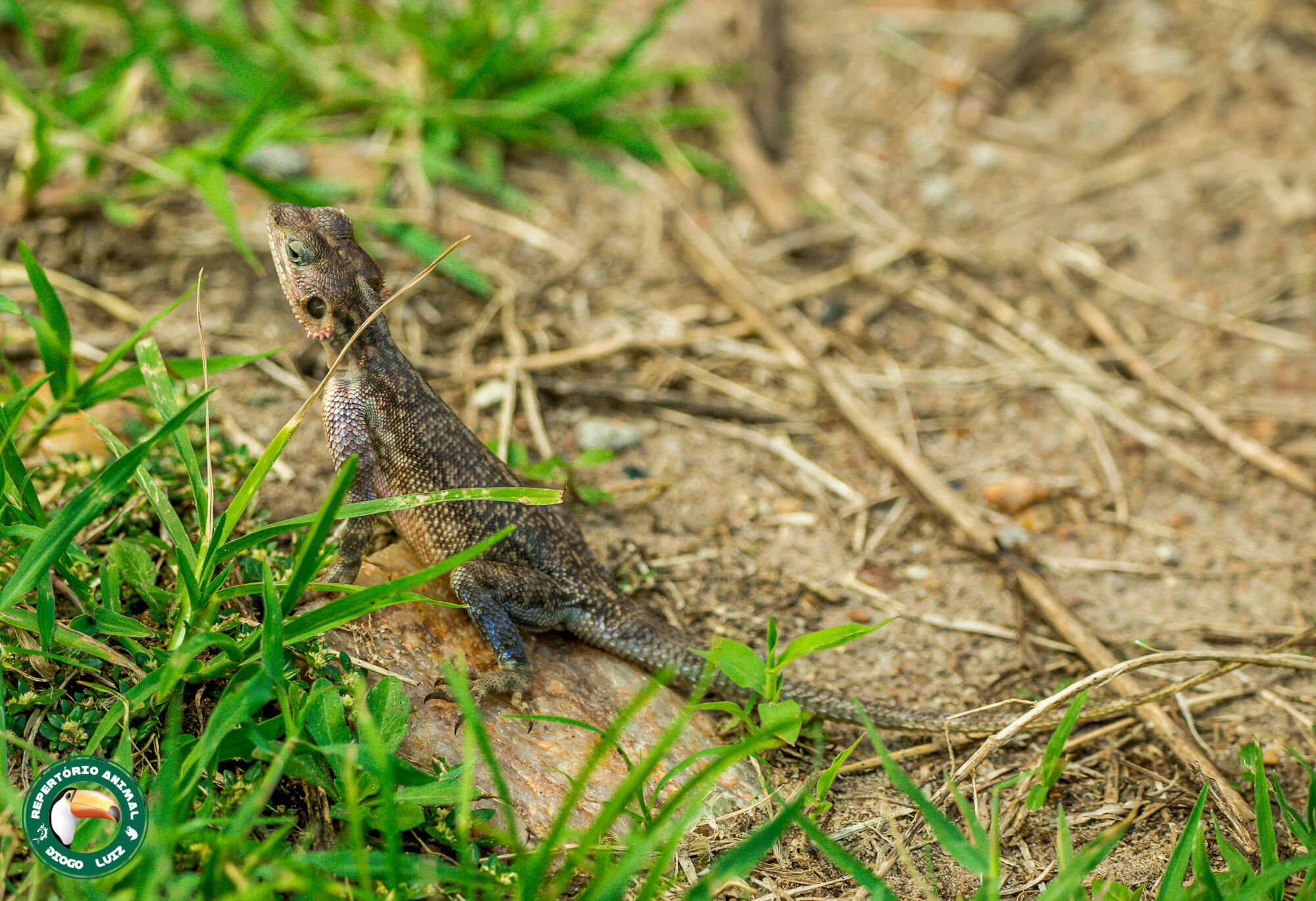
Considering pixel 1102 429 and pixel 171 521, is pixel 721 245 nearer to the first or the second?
pixel 1102 429

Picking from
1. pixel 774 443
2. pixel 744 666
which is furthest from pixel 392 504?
pixel 774 443

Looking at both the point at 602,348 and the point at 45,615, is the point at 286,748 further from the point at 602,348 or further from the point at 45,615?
the point at 602,348

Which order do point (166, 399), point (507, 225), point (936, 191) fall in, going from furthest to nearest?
1. point (936, 191)
2. point (507, 225)
3. point (166, 399)

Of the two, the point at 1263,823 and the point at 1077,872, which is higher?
the point at 1077,872

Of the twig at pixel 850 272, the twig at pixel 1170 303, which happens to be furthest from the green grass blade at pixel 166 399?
the twig at pixel 1170 303

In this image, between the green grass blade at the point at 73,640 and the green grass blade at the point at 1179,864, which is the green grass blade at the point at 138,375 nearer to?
the green grass blade at the point at 73,640

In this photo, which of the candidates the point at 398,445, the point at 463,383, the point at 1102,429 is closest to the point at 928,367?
the point at 1102,429

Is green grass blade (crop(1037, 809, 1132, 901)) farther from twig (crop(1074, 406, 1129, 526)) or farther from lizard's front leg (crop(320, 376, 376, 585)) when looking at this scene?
twig (crop(1074, 406, 1129, 526))
